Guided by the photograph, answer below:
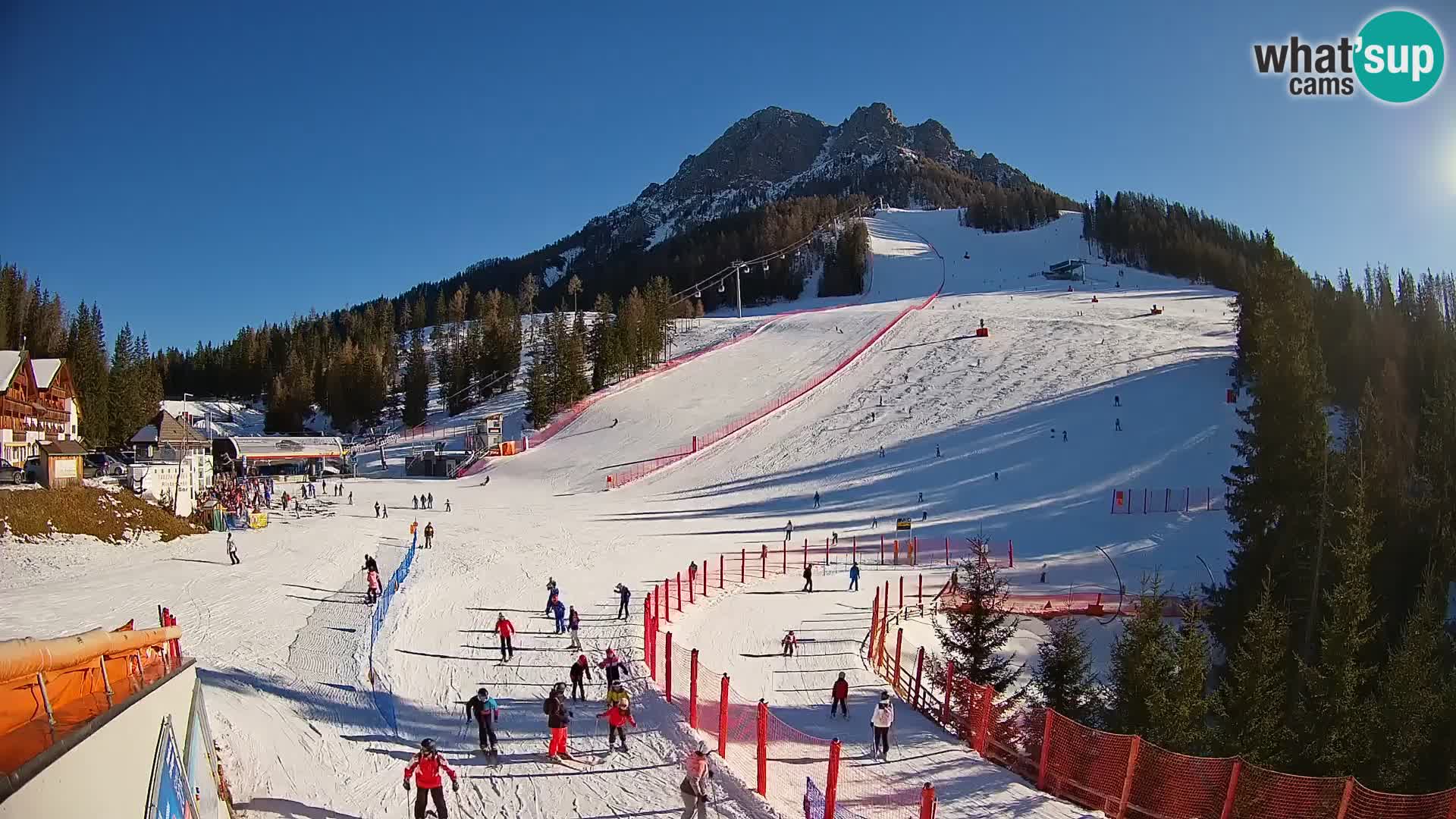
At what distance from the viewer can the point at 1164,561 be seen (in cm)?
2845

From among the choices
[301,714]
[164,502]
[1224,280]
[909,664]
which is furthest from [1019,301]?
[301,714]

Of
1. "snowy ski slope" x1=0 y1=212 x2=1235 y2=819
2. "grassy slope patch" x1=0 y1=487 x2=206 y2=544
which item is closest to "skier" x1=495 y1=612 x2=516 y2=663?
"snowy ski slope" x1=0 y1=212 x2=1235 y2=819

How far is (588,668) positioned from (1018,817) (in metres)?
7.96

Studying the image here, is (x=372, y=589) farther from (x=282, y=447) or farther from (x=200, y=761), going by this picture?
(x=282, y=447)

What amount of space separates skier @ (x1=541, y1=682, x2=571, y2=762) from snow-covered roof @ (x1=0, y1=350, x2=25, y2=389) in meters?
43.0

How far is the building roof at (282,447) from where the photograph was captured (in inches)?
2167

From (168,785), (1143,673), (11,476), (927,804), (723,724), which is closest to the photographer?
(168,785)

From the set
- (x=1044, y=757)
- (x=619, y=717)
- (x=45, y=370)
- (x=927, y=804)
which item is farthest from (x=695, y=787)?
(x=45, y=370)

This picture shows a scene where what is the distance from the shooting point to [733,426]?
52000 mm

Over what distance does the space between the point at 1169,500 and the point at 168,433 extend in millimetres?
57619

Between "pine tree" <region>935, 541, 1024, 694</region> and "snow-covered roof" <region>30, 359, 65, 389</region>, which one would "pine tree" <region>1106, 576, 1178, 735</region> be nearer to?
"pine tree" <region>935, 541, 1024, 694</region>

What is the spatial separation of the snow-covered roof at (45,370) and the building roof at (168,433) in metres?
5.81

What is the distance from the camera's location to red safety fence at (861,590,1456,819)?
27.0ft

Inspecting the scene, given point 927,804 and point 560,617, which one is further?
point 560,617
